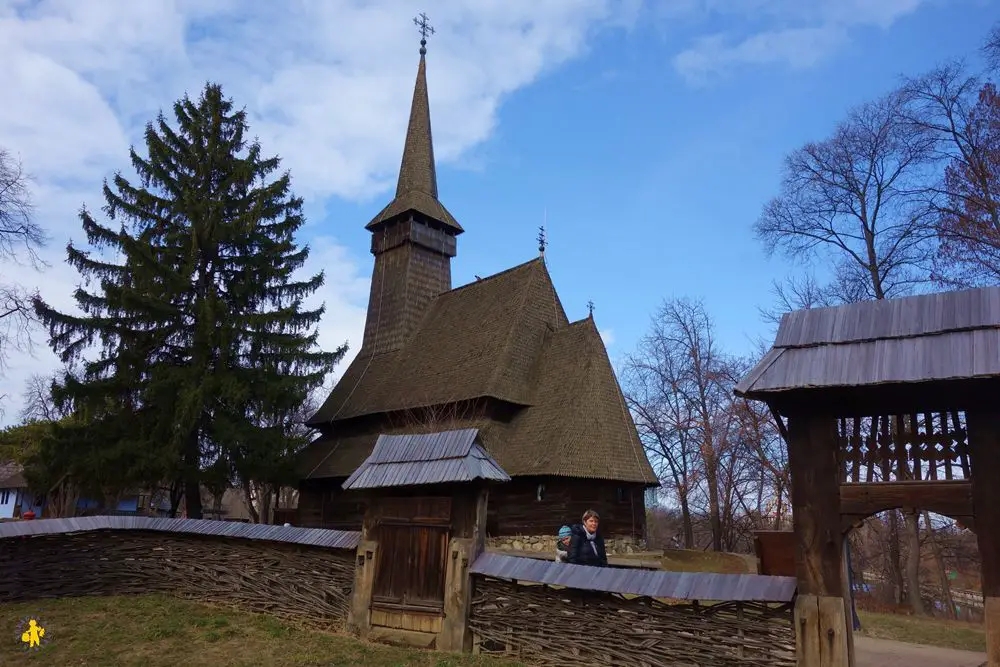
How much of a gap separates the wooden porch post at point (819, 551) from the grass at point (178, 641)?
311 centimetres

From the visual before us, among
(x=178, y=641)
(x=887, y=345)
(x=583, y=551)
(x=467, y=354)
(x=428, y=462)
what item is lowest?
(x=178, y=641)

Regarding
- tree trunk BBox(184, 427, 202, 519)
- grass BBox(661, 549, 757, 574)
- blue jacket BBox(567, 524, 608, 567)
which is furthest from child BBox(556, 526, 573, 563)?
tree trunk BBox(184, 427, 202, 519)

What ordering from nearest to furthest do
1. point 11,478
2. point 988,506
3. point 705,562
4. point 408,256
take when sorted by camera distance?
point 988,506 < point 705,562 < point 408,256 < point 11,478

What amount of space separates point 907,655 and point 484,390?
38.9 ft

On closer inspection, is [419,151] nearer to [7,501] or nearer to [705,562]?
[705,562]

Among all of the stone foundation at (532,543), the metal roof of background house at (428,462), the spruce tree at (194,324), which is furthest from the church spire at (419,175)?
the metal roof of background house at (428,462)

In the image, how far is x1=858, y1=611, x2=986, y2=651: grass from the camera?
11.2m

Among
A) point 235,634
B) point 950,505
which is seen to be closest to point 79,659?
point 235,634

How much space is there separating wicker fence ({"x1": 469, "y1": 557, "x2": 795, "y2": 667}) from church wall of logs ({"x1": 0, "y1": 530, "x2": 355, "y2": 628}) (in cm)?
259

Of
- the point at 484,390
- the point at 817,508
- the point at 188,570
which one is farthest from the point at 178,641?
the point at 484,390

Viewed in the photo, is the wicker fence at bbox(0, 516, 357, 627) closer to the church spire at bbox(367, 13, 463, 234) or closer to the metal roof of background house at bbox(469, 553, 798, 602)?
the metal roof of background house at bbox(469, 553, 798, 602)

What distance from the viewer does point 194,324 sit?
19766 mm

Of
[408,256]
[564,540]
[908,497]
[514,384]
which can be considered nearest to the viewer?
[908,497]

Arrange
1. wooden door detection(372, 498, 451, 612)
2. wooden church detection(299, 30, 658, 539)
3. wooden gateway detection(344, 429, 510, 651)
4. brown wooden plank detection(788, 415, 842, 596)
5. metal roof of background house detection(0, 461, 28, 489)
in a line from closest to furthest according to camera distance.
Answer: brown wooden plank detection(788, 415, 842, 596) < wooden gateway detection(344, 429, 510, 651) < wooden door detection(372, 498, 451, 612) < wooden church detection(299, 30, 658, 539) < metal roof of background house detection(0, 461, 28, 489)
